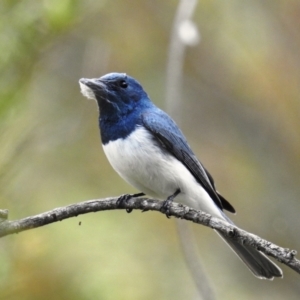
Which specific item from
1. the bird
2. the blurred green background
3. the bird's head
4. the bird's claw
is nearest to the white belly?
the bird

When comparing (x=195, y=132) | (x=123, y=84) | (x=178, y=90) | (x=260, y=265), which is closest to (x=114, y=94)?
(x=123, y=84)

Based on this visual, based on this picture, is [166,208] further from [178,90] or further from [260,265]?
[178,90]

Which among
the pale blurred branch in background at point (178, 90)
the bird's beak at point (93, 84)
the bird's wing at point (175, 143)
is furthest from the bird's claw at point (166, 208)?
the bird's beak at point (93, 84)

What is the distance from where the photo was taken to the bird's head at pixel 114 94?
3889mm

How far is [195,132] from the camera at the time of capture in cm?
640

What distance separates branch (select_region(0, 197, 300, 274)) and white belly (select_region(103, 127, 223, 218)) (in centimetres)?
39

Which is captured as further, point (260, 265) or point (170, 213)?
point (260, 265)

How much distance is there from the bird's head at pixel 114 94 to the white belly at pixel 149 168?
0.69 feet

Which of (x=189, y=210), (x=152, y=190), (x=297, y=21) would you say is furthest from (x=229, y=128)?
(x=189, y=210)

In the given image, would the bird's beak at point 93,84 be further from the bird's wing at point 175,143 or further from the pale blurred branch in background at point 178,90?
the pale blurred branch in background at point 178,90

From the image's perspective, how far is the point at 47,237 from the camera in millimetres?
4203

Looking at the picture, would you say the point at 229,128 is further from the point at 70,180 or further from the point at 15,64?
the point at 15,64

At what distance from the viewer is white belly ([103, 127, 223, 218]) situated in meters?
3.67

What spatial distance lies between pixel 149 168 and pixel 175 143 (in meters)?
0.33
